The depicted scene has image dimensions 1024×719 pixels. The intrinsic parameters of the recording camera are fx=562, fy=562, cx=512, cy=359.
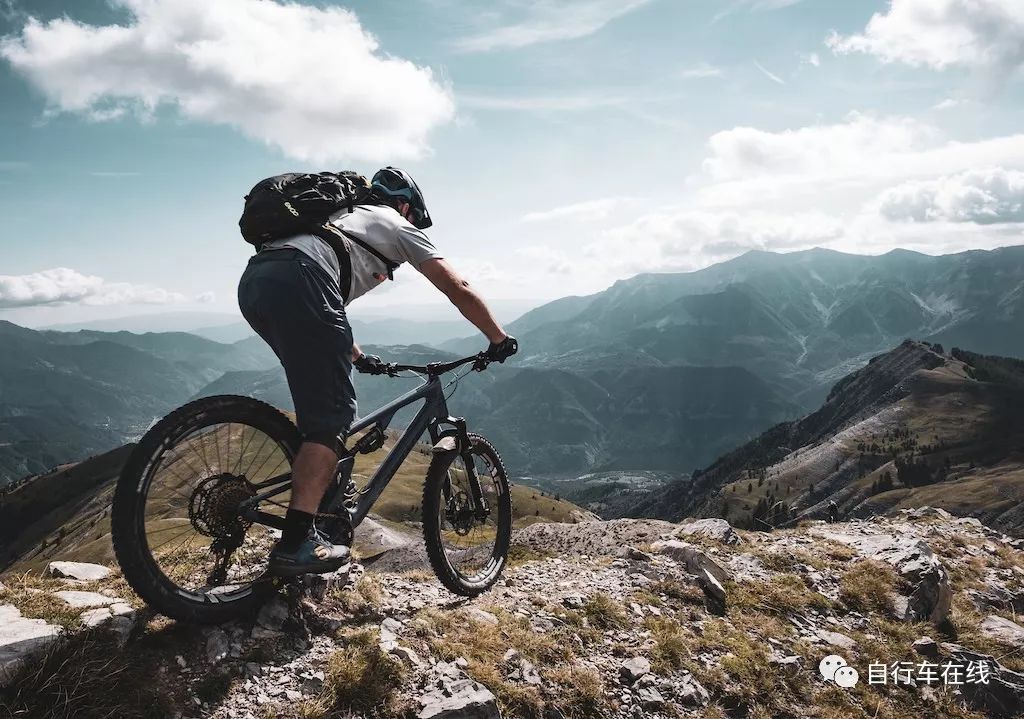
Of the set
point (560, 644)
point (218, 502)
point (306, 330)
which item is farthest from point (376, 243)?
point (560, 644)

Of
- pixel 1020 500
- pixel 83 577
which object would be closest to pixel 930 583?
pixel 83 577

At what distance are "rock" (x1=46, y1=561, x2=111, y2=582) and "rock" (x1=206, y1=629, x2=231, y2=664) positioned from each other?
2.40 metres

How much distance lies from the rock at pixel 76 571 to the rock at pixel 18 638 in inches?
72.4

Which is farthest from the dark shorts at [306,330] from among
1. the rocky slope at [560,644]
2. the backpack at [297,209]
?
the rocky slope at [560,644]

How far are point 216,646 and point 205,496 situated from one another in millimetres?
1335

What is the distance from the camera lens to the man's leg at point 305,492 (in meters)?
5.09

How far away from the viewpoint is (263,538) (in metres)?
7.43

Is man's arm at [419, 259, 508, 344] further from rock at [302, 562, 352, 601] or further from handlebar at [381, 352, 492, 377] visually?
rock at [302, 562, 352, 601]

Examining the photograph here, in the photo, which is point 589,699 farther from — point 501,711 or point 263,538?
point 263,538

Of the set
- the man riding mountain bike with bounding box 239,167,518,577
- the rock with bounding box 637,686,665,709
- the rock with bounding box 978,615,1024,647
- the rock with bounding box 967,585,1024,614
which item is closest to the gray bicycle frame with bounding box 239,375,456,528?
the man riding mountain bike with bounding box 239,167,518,577

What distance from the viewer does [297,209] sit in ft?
17.2

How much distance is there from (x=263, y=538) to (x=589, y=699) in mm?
4541

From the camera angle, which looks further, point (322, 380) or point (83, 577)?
point (83, 577)

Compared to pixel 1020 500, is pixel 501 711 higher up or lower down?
higher up
